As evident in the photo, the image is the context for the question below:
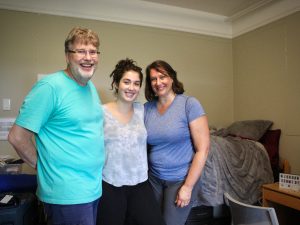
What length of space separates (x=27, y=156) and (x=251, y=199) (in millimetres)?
2043

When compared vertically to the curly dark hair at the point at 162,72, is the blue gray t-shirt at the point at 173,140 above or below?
below

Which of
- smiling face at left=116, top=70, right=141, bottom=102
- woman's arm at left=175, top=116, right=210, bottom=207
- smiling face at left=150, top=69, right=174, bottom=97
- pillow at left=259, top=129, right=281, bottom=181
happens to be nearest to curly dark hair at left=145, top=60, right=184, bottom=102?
smiling face at left=150, top=69, right=174, bottom=97

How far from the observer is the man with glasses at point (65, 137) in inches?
39.7

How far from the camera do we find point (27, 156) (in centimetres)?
110

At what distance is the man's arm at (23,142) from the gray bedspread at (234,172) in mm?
1468

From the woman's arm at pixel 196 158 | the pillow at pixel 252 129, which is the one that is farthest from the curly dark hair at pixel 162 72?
the pillow at pixel 252 129

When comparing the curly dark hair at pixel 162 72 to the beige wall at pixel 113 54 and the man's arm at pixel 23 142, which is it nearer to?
the man's arm at pixel 23 142

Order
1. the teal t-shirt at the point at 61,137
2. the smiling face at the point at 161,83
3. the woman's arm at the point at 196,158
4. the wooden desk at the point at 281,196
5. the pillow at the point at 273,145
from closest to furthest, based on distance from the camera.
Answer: the teal t-shirt at the point at 61,137
the woman's arm at the point at 196,158
the smiling face at the point at 161,83
the wooden desk at the point at 281,196
the pillow at the point at 273,145

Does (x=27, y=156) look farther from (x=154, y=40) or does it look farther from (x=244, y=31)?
(x=244, y=31)

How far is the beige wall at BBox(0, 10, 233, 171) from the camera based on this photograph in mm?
2682

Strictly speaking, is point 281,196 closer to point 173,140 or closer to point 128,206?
point 173,140

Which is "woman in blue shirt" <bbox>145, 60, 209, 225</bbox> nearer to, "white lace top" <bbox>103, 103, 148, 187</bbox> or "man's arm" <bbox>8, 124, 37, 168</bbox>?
"white lace top" <bbox>103, 103, 148, 187</bbox>

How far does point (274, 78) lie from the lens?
3.07 m

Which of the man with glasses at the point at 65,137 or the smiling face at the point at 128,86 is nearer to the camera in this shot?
the man with glasses at the point at 65,137
